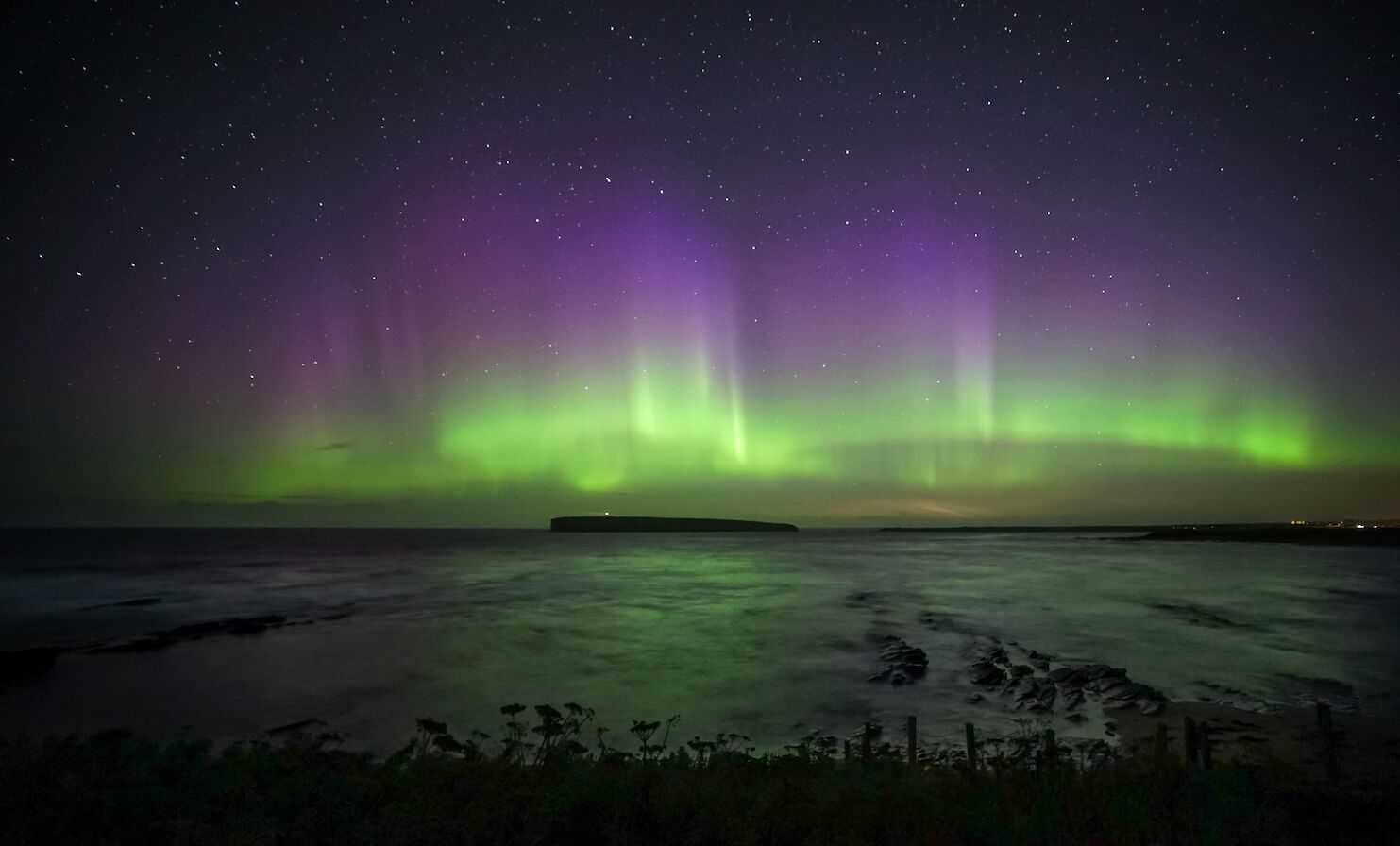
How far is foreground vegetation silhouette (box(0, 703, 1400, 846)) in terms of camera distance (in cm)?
736

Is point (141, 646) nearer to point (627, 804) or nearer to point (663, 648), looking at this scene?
point (663, 648)

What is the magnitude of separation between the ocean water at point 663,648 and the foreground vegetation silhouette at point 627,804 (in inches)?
316

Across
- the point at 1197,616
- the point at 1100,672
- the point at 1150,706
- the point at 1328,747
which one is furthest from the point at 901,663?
the point at 1197,616

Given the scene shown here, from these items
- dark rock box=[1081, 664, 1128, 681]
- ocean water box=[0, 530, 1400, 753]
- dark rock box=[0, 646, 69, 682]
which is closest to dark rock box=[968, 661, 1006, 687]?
ocean water box=[0, 530, 1400, 753]

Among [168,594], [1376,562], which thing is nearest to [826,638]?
[168,594]

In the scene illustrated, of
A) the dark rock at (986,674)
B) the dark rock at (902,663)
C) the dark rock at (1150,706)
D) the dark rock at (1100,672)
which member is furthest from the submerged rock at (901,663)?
the dark rock at (1150,706)

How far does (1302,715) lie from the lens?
19.5 m

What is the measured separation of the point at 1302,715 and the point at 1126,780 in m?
14.2

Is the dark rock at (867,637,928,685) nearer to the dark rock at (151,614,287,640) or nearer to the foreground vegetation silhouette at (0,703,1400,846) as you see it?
the foreground vegetation silhouette at (0,703,1400,846)

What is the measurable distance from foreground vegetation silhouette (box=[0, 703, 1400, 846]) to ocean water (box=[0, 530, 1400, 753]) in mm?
8017

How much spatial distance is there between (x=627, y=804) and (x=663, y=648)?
89.3 ft

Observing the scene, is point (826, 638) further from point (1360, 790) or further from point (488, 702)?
point (1360, 790)

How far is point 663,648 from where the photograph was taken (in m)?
34.4

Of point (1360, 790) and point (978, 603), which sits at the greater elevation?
point (1360, 790)
